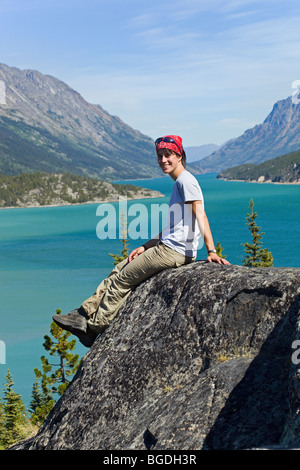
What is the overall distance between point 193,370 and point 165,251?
2167 millimetres

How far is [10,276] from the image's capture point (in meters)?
95.8

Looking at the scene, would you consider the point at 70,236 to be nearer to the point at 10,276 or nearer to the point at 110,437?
the point at 10,276

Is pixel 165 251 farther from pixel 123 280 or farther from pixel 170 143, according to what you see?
pixel 170 143

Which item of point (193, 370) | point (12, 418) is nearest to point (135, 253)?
point (193, 370)

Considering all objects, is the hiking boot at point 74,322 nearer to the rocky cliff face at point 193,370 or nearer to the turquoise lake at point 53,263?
the rocky cliff face at point 193,370

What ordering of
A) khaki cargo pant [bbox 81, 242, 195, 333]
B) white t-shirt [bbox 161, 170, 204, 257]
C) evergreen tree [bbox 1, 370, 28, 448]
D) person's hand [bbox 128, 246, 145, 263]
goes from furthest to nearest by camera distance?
1. evergreen tree [bbox 1, 370, 28, 448]
2. person's hand [bbox 128, 246, 145, 263]
3. khaki cargo pant [bbox 81, 242, 195, 333]
4. white t-shirt [bbox 161, 170, 204, 257]

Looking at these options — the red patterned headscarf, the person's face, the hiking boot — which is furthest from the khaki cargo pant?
the red patterned headscarf

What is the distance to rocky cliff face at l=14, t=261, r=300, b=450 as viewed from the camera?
633 centimetres

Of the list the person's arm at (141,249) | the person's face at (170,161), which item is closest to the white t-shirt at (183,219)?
the person's face at (170,161)

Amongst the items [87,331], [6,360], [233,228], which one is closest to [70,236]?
[233,228]

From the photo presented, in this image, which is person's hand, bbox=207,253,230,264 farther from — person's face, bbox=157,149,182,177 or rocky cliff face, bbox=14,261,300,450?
person's face, bbox=157,149,182,177

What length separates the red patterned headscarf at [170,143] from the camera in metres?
8.91
